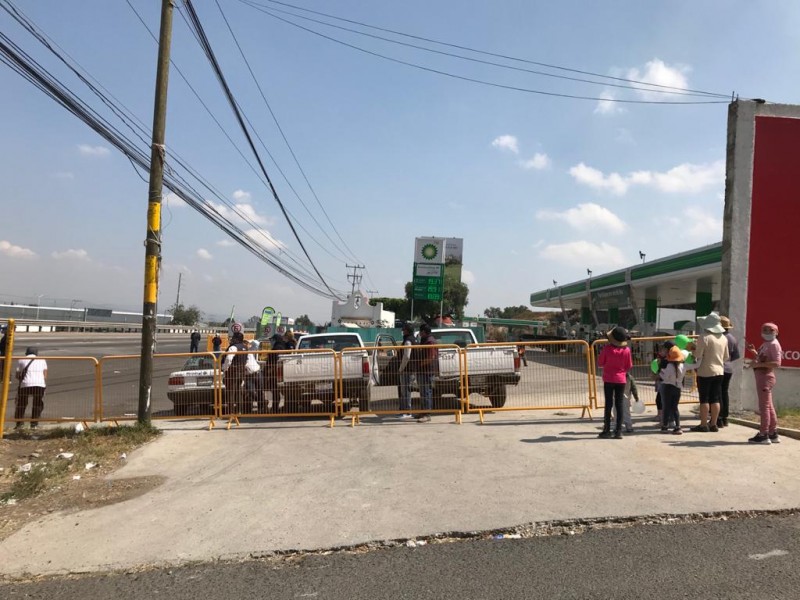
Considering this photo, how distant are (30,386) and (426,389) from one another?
694cm

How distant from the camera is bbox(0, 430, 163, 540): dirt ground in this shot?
562cm

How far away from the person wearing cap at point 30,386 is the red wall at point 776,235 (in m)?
12.4

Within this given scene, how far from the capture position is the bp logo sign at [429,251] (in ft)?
104

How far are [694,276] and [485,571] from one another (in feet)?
74.5

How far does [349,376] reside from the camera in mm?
9492

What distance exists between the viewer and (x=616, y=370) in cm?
740

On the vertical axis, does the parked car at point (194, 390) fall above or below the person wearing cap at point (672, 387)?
below

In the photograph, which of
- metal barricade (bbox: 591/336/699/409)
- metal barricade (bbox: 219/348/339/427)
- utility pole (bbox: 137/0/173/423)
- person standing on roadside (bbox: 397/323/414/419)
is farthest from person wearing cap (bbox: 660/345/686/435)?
utility pole (bbox: 137/0/173/423)

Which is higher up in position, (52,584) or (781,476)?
(781,476)

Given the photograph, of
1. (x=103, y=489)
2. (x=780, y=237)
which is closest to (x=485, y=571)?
(x=103, y=489)

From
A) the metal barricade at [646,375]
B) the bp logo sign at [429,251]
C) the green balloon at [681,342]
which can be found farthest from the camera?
the bp logo sign at [429,251]

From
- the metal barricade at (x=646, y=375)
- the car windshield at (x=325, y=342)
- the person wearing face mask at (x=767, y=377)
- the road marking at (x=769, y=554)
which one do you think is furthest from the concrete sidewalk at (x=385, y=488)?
the car windshield at (x=325, y=342)

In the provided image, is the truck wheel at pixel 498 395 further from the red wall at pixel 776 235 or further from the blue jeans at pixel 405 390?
the red wall at pixel 776 235

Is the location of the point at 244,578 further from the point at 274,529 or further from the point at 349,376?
the point at 349,376
